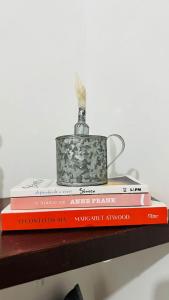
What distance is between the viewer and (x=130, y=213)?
0.48 metres

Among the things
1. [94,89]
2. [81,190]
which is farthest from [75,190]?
[94,89]

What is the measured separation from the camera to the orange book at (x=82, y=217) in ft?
1.49

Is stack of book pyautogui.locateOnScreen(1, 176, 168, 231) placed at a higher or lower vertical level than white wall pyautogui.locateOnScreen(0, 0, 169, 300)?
lower

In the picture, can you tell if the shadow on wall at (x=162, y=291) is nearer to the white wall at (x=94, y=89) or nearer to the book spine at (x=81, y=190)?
the white wall at (x=94, y=89)

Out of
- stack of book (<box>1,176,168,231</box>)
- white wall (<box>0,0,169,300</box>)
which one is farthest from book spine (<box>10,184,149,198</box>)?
white wall (<box>0,0,169,300</box>)

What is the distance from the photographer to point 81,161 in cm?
51

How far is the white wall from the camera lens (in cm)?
68

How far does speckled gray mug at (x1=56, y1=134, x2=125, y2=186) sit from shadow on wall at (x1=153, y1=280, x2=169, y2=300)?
320 millimetres

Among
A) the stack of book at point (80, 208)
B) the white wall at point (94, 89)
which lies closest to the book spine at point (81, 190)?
the stack of book at point (80, 208)

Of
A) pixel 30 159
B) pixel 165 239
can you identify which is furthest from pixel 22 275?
pixel 30 159

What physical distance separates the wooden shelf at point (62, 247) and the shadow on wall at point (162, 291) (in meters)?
0.20

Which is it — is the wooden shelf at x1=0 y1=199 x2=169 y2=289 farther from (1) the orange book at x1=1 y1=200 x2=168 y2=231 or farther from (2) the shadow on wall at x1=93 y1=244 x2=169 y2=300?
(2) the shadow on wall at x1=93 y1=244 x2=169 y2=300

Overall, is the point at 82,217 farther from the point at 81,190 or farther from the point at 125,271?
the point at 125,271

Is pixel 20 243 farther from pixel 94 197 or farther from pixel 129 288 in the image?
pixel 129 288
